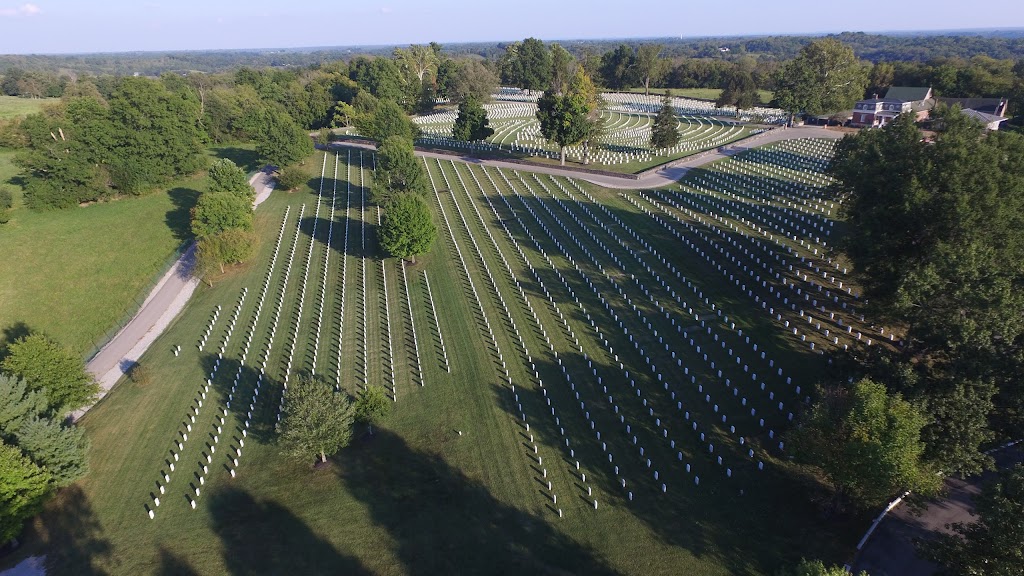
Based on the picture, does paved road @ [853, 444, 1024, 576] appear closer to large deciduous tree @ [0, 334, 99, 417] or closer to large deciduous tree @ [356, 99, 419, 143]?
large deciduous tree @ [0, 334, 99, 417]

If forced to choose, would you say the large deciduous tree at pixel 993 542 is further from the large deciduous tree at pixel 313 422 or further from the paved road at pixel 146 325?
the paved road at pixel 146 325

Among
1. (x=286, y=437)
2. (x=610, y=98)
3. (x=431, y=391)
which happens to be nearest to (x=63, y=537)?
(x=286, y=437)

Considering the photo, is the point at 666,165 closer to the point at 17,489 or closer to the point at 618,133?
the point at 618,133

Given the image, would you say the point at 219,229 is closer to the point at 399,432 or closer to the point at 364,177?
the point at 364,177

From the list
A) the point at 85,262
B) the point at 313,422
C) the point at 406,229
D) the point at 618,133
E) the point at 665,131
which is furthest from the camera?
the point at 618,133

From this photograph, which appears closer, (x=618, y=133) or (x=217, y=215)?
(x=217, y=215)

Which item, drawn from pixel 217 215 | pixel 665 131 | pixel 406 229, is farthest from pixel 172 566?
pixel 665 131
